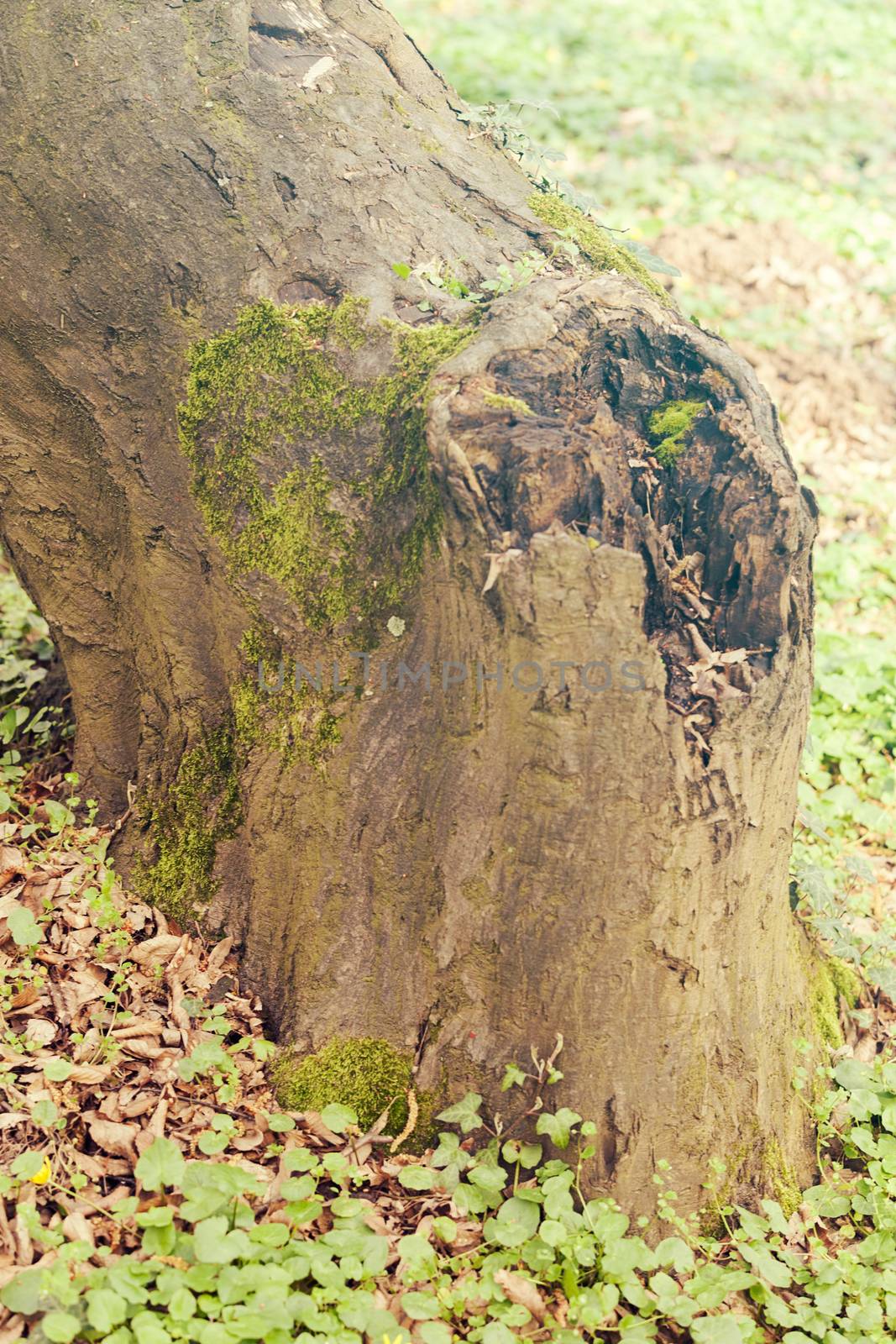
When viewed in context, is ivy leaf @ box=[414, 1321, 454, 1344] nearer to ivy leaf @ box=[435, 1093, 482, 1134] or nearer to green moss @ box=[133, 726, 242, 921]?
ivy leaf @ box=[435, 1093, 482, 1134]

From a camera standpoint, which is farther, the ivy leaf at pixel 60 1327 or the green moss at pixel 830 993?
the green moss at pixel 830 993

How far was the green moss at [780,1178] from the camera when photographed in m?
2.48

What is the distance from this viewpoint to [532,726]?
2184 mm

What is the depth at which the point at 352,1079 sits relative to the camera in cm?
250

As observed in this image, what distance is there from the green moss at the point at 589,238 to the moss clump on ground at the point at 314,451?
1.96ft

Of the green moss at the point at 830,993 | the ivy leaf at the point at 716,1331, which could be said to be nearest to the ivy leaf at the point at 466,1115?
the ivy leaf at the point at 716,1331

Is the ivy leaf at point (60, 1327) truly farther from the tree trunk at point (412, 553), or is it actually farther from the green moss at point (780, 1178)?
the green moss at point (780, 1178)

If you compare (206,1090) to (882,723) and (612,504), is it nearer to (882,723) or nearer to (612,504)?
(612,504)

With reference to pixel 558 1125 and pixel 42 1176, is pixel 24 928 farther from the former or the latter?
pixel 558 1125

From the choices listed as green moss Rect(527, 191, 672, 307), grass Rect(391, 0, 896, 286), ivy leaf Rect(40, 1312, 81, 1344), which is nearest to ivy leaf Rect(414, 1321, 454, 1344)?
ivy leaf Rect(40, 1312, 81, 1344)

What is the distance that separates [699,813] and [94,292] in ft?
6.40

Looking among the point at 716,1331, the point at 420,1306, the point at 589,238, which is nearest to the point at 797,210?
the point at 589,238

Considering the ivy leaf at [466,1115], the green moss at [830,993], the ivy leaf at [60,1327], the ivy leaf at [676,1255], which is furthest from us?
the green moss at [830,993]

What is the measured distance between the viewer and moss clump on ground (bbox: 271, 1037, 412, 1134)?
246 centimetres
